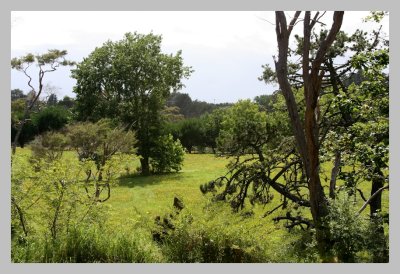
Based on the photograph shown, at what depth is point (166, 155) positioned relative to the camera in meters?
29.8

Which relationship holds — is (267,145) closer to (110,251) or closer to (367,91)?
(367,91)

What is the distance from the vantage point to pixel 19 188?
6.83m

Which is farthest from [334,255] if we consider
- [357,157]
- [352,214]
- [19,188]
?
[19,188]

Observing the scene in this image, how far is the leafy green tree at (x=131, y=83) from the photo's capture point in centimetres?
2817

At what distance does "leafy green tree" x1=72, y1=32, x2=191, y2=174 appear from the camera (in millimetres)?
28172

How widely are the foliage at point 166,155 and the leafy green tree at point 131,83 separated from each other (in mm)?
435

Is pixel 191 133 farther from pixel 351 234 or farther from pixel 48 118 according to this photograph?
pixel 351 234

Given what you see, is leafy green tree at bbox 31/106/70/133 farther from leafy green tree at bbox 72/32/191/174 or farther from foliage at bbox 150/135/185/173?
foliage at bbox 150/135/185/173

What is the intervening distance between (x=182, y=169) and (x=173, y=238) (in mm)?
25478

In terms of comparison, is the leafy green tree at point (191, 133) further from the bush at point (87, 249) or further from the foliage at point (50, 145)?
the bush at point (87, 249)

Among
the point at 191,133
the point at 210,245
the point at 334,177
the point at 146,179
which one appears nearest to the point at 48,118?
the point at 146,179

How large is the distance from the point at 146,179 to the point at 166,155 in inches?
121

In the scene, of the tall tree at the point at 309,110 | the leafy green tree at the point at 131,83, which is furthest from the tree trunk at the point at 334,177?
the leafy green tree at the point at 131,83

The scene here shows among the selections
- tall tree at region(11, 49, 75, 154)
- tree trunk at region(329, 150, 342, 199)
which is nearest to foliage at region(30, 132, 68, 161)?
tall tree at region(11, 49, 75, 154)
